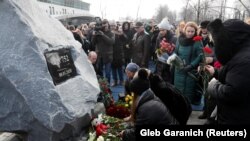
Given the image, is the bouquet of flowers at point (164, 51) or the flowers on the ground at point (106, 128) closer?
the flowers on the ground at point (106, 128)

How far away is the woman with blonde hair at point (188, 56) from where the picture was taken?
19.3ft

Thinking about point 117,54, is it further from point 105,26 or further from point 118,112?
point 118,112

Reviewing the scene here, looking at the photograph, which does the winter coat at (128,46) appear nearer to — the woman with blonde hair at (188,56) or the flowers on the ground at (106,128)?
the woman with blonde hair at (188,56)

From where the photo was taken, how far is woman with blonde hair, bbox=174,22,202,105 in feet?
19.3

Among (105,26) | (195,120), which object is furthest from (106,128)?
(105,26)

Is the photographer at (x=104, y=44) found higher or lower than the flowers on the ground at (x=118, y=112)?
higher

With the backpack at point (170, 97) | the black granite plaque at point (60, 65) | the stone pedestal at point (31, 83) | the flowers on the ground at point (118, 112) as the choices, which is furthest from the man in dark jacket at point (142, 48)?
the stone pedestal at point (31, 83)

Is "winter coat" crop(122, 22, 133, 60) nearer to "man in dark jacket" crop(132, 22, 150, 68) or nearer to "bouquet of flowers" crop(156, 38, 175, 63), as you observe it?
"man in dark jacket" crop(132, 22, 150, 68)

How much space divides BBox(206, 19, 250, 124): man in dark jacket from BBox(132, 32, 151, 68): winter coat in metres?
5.58

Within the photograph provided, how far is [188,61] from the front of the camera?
19.7 ft

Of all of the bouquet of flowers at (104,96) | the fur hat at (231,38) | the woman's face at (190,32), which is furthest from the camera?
the woman's face at (190,32)

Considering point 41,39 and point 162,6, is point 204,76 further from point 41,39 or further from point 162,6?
point 162,6

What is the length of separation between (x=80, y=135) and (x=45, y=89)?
922 millimetres

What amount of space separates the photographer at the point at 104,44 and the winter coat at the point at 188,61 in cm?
278
